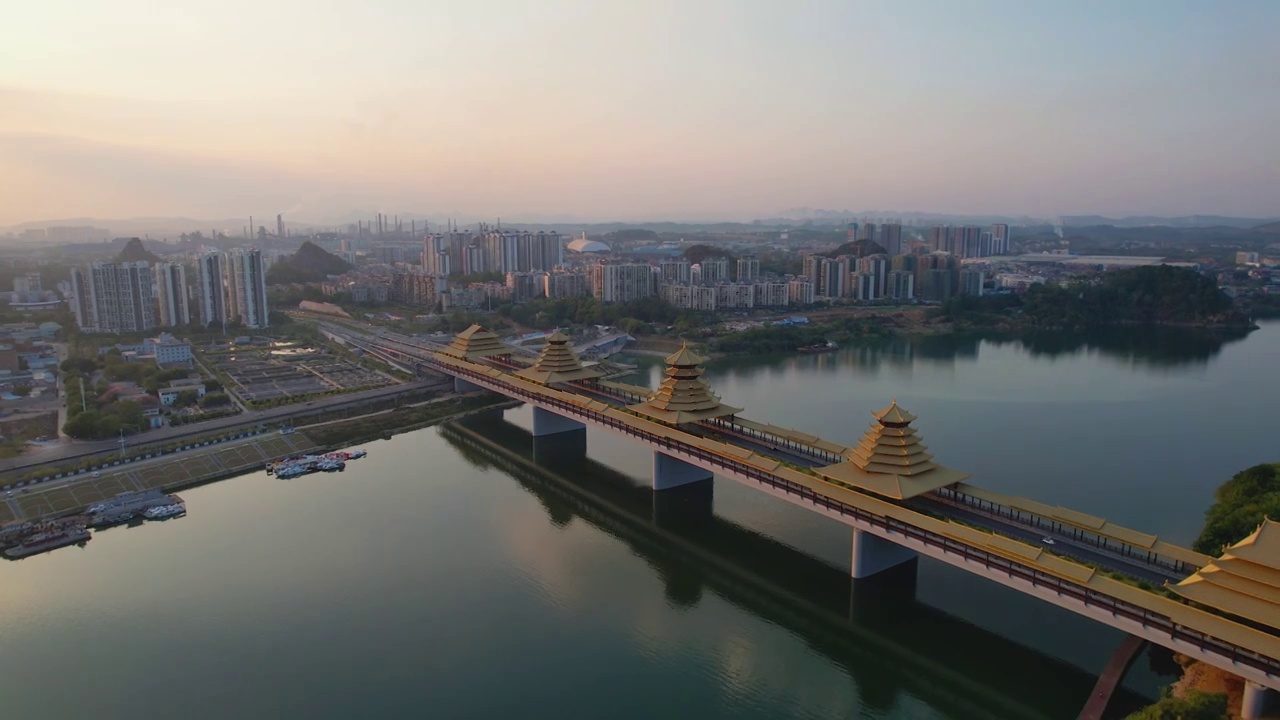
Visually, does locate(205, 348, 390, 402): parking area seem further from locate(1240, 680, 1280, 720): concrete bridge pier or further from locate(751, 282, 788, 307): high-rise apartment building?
locate(751, 282, 788, 307): high-rise apartment building

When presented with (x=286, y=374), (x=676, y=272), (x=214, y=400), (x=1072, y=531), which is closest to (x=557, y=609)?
(x=1072, y=531)

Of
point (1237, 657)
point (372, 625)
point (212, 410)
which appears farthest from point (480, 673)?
point (212, 410)

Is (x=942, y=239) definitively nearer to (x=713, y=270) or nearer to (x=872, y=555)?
(x=713, y=270)

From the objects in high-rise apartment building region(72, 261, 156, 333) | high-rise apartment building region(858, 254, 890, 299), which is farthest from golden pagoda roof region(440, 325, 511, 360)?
high-rise apartment building region(858, 254, 890, 299)

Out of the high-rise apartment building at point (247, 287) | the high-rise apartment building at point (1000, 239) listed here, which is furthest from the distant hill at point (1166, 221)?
the high-rise apartment building at point (247, 287)

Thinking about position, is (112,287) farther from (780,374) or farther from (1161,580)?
(1161,580)

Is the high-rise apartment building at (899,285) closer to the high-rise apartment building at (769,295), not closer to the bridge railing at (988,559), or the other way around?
the high-rise apartment building at (769,295)
